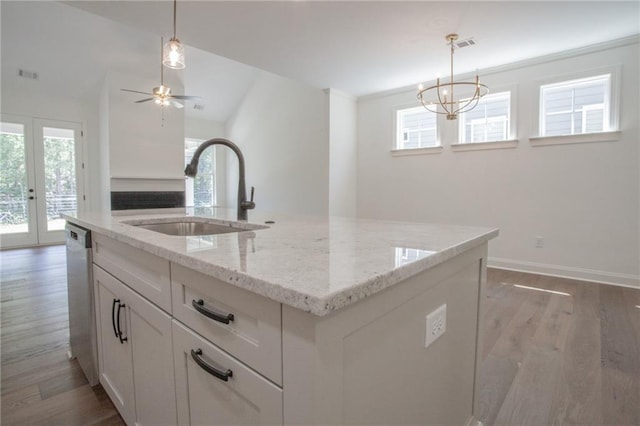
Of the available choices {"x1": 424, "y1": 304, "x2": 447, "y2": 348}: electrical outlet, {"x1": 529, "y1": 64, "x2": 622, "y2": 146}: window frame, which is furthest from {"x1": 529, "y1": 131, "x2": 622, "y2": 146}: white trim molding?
{"x1": 424, "y1": 304, "x2": 447, "y2": 348}: electrical outlet

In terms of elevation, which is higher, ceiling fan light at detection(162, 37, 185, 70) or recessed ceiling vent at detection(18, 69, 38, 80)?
recessed ceiling vent at detection(18, 69, 38, 80)

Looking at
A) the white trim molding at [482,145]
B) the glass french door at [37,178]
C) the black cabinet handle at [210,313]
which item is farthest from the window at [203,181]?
the black cabinet handle at [210,313]

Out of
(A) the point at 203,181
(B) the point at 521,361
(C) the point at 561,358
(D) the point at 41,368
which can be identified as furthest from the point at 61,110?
(C) the point at 561,358

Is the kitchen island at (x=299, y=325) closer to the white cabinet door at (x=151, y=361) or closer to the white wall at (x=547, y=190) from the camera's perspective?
the white cabinet door at (x=151, y=361)

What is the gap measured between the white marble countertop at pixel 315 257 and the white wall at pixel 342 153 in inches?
157

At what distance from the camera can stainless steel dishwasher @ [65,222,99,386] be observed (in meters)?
1.60

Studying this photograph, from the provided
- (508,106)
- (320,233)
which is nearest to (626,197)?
(508,106)

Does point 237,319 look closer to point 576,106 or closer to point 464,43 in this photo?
point 464,43

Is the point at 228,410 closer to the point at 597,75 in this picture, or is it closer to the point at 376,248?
the point at 376,248

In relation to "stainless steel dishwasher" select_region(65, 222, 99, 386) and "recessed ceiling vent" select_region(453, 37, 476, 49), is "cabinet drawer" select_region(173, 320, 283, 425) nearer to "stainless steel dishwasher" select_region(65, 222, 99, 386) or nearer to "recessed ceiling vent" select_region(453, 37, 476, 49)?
"stainless steel dishwasher" select_region(65, 222, 99, 386)

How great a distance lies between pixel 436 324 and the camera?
97 cm

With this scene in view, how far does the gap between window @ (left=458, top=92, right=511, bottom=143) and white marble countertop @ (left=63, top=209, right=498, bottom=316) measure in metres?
3.46

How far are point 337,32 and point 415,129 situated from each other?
2131 mm

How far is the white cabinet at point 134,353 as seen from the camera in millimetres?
1016
